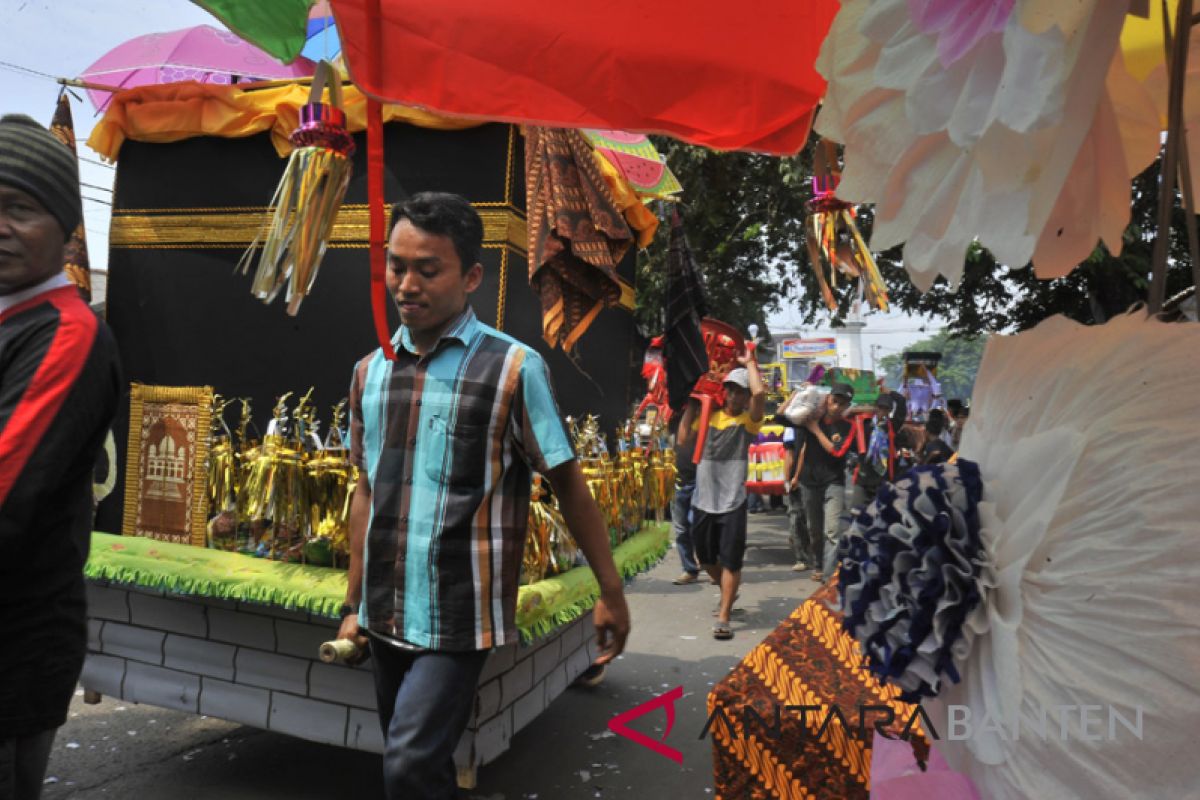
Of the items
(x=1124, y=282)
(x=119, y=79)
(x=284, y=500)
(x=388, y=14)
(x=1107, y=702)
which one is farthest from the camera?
(x=1124, y=282)

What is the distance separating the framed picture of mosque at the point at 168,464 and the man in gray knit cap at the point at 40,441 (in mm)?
2212

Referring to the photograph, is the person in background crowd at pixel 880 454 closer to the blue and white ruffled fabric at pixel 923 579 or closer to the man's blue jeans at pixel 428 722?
the man's blue jeans at pixel 428 722

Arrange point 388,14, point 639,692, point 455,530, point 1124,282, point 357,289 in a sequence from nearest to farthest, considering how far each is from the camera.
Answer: point 388,14 → point 455,530 → point 357,289 → point 639,692 → point 1124,282

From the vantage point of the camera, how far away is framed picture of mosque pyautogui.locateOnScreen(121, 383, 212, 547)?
3.79 meters

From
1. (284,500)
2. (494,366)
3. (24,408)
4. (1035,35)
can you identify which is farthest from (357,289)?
(1035,35)

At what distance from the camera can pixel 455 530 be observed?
208cm

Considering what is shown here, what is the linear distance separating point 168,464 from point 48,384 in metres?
2.56

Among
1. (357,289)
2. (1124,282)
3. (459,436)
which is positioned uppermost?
(1124,282)

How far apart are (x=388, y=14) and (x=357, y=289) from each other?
98.8 inches

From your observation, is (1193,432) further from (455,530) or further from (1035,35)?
(455,530)

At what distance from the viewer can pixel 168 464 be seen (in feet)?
12.8

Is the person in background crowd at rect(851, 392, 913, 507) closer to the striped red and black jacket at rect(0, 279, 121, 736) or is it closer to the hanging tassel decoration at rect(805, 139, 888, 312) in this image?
the hanging tassel decoration at rect(805, 139, 888, 312)

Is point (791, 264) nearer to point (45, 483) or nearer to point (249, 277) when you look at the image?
point (249, 277)

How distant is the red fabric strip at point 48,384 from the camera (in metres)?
1.48
